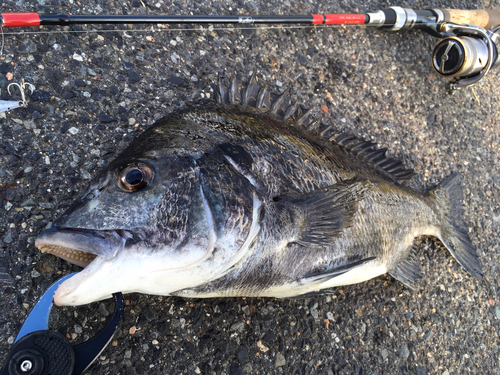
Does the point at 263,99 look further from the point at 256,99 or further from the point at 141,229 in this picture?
the point at 141,229

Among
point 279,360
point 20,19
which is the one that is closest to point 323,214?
point 279,360

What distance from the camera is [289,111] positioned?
1843 mm

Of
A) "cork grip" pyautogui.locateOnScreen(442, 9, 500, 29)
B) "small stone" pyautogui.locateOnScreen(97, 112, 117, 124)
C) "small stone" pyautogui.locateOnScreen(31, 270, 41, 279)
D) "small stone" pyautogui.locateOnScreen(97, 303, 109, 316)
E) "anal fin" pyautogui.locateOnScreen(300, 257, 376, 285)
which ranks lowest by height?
"small stone" pyautogui.locateOnScreen(97, 303, 109, 316)

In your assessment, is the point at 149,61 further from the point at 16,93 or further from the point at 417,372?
the point at 417,372

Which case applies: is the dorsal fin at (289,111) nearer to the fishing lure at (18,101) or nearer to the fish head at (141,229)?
the fish head at (141,229)

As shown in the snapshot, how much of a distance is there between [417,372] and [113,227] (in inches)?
83.7

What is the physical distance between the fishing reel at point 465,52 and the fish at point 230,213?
130 centimetres

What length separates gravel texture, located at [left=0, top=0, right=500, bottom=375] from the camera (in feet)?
5.08

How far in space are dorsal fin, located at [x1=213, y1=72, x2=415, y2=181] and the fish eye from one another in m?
0.66

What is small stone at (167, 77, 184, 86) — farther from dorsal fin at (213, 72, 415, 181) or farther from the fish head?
the fish head

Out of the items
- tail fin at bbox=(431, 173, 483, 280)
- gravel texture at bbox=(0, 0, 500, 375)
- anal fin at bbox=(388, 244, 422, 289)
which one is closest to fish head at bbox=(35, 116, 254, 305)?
gravel texture at bbox=(0, 0, 500, 375)

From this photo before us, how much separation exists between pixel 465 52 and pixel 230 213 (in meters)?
2.33

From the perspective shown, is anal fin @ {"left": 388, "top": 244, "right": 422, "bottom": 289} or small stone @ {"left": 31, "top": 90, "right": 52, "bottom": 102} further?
anal fin @ {"left": 388, "top": 244, "right": 422, "bottom": 289}

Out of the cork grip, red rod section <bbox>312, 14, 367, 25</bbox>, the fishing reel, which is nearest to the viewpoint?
red rod section <bbox>312, 14, 367, 25</bbox>
